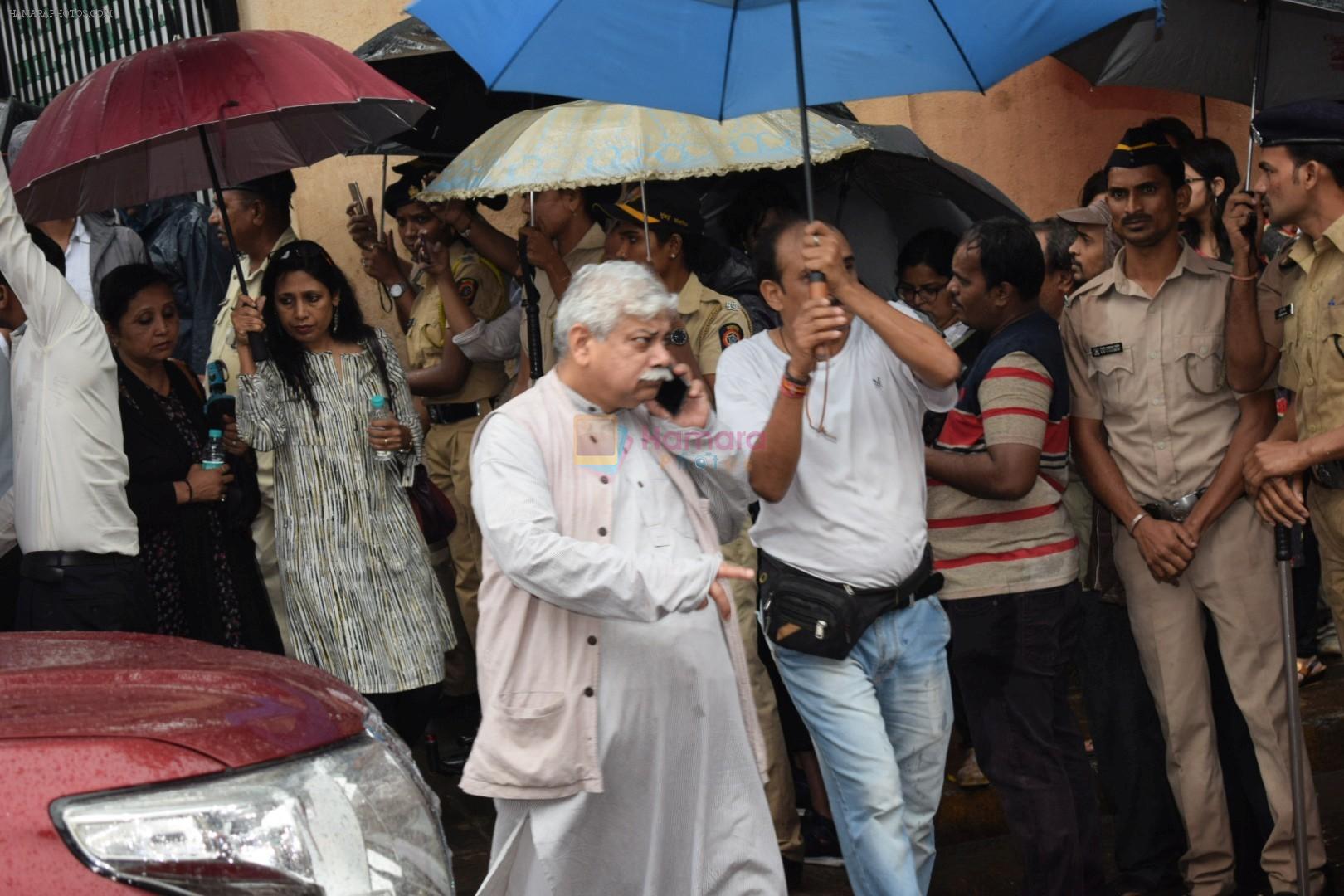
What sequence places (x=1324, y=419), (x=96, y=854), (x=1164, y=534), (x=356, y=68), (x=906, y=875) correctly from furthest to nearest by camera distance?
1. (x=356, y=68)
2. (x=1164, y=534)
3. (x=1324, y=419)
4. (x=906, y=875)
5. (x=96, y=854)

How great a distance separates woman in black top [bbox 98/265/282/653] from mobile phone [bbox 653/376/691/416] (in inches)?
94.0

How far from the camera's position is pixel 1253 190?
212 inches

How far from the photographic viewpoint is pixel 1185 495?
5574mm

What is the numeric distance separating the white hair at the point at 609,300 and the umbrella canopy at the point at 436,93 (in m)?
3.01

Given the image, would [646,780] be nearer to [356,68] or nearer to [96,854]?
[96,854]

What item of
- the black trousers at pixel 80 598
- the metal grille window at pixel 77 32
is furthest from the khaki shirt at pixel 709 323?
the metal grille window at pixel 77 32

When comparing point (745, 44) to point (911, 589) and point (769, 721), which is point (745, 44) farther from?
point (769, 721)

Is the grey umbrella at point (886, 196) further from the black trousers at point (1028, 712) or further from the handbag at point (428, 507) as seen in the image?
the black trousers at point (1028, 712)

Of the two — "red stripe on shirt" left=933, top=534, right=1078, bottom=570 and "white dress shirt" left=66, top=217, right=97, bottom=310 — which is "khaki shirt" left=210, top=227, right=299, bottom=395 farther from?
"red stripe on shirt" left=933, top=534, right=1078, bottom=570

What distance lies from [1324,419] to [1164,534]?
0.64 meters

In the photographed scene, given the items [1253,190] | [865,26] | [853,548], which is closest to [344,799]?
[853,548]

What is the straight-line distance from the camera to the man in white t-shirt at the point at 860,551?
4.70m

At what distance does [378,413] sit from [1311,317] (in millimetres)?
3197

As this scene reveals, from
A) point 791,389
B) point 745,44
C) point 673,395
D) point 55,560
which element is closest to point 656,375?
point 673,395
